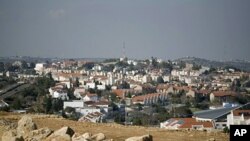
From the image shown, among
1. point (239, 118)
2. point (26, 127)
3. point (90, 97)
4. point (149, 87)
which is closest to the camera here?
point (26, 127)

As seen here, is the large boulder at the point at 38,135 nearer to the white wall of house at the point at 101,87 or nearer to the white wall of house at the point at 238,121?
the white wall of house at the point at 238,121

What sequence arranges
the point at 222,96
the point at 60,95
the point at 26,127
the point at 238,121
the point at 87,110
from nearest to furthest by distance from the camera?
the point at 26,127
the point at 238,121
the point at 87,110
the point at 222,96
the point at 60,95

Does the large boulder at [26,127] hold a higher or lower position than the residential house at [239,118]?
higher

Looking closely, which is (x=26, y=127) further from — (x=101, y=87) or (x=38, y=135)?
(x=101, y=87)

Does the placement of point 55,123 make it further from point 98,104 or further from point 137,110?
point 98,104

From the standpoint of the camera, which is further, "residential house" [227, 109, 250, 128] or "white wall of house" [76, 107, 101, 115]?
"white wall of house" [76, 107, 101, 115]

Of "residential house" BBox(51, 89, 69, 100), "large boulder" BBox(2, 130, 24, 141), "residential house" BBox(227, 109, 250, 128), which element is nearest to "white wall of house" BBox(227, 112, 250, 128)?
"residential house" BBox(227, 109, 250, 128)

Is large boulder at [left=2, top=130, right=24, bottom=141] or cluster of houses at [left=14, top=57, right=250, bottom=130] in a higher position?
large boulder at [left=2, top=130, right=24, bottom=141]

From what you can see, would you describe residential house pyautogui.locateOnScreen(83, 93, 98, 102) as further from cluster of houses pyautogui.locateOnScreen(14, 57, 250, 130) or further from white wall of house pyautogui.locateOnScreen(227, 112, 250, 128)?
white wall of house pyautogui.locateOnScreen(227, 112, 250, 128)

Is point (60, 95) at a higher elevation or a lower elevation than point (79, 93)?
higher

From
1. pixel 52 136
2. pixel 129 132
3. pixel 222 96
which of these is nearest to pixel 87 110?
pixel 222 96

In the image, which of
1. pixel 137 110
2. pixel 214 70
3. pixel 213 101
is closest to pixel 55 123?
pixel 137 110

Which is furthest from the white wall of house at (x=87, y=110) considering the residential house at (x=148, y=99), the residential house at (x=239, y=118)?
the residential house at (x=239, y=118)

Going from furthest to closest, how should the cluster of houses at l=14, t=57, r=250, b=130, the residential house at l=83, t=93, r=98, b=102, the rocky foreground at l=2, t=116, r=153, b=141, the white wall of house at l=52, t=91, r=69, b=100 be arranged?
the residential house at l=83, t=93, r=98, b=102
the white wall of house at l=52, t=91, r=69, b=100
the cluster of houses at l=14, t=57, r=250, b=130
the rocky foreground at l=2, t=116, r=153, b=141
